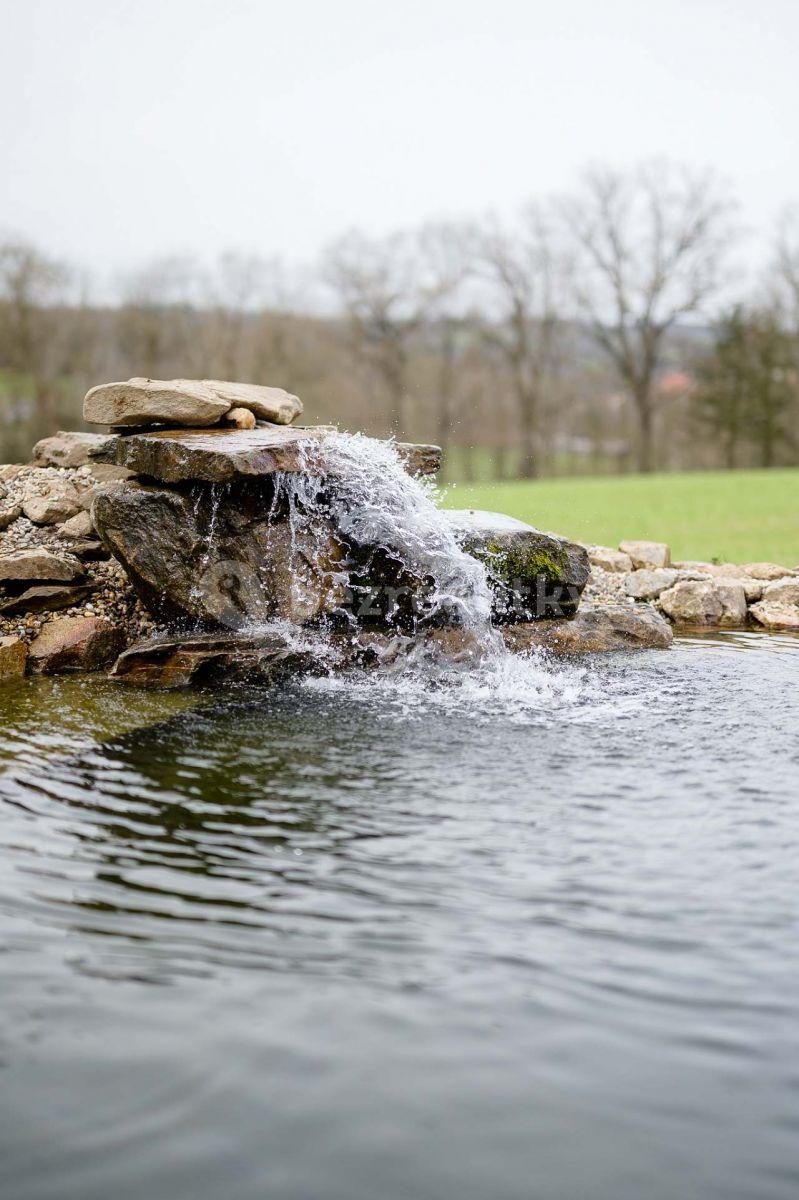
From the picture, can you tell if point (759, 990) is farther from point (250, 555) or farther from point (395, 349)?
point (395, 349)

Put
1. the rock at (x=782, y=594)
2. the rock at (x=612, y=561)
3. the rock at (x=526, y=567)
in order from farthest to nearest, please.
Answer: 1. the rock at (x=612, y=561)
2. the rock at (x=782, y=594)
3. the rock at (x=526, y=567)

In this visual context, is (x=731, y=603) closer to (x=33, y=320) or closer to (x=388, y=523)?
(x=388, y=523)

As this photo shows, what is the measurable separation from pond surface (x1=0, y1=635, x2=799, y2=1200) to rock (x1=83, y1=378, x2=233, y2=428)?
386cm

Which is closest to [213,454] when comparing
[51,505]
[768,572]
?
[51,505]

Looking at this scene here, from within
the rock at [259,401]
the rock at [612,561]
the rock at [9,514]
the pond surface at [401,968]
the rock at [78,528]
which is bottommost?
the pond surface at [401,968]

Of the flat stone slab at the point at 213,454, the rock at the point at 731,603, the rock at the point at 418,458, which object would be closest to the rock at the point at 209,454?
the flat stone slab at the point at 213,454

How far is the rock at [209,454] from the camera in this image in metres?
7.93

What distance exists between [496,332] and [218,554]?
41.7 metres

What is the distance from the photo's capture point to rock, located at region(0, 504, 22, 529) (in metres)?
10.0

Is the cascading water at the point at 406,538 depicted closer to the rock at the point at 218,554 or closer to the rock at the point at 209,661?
the rock at the point at 218,554

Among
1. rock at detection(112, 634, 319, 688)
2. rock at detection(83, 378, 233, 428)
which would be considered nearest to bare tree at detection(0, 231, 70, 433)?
rock at detection(83, 378, 233, 428)

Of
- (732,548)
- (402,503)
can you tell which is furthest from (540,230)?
(402,503)

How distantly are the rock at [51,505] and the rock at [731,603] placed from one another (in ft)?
21.5

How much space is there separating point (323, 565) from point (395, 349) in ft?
131
